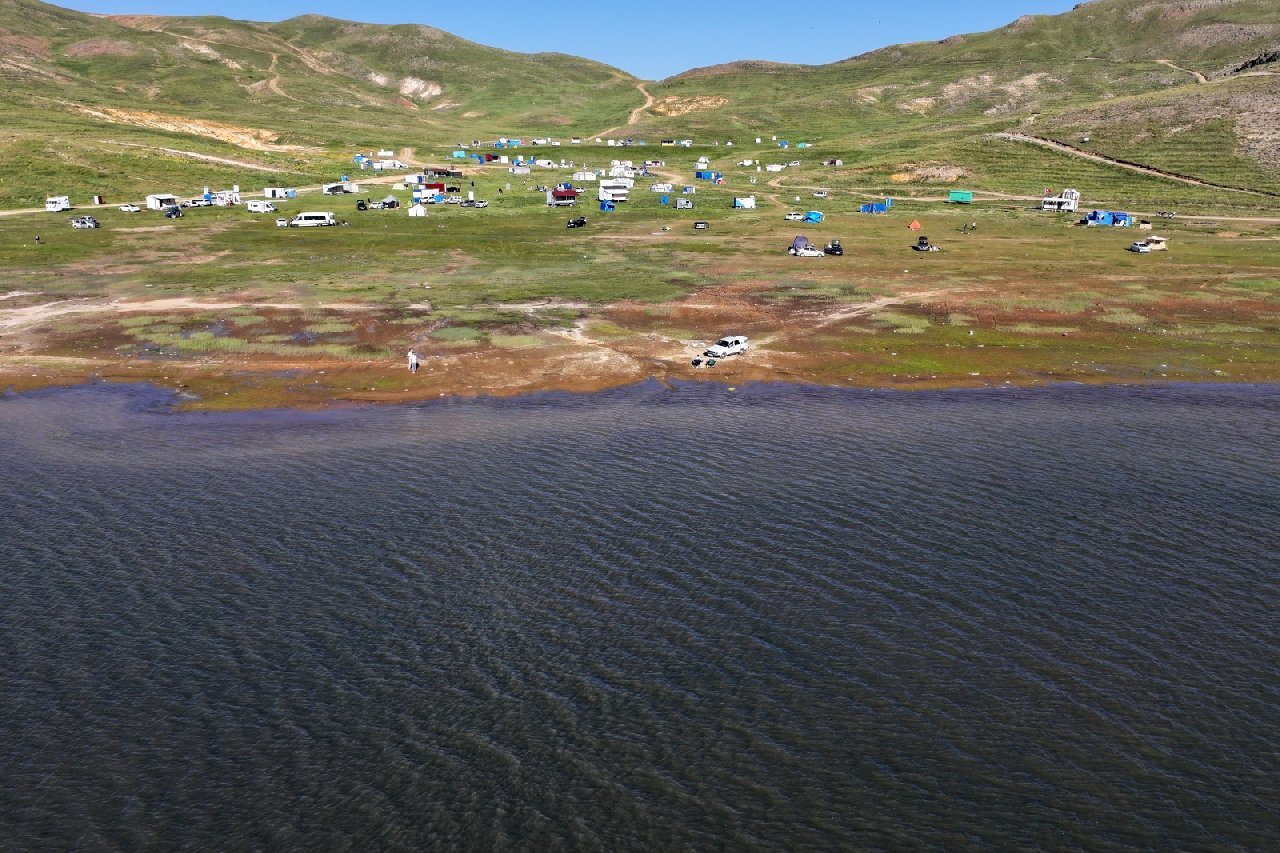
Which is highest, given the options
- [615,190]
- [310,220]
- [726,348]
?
[615,190]

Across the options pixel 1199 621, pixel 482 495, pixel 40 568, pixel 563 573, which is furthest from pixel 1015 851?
pixel 40 568

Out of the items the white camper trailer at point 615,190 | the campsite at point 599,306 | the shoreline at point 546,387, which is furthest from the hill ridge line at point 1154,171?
the shoreline at point 546,387

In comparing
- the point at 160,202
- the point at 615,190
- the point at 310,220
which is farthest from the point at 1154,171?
the point at 160,202

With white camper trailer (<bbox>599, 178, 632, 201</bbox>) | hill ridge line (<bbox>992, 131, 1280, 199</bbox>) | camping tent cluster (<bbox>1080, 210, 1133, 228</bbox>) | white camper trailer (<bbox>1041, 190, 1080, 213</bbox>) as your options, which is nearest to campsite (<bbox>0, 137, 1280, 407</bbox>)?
camping tent cluster (<bbox>1080, 210, 1133, 228</bbox>)

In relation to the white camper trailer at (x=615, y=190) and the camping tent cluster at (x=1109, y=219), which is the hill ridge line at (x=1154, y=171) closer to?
the camping tent cluster at (x=1109, y=219)

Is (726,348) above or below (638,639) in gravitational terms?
above

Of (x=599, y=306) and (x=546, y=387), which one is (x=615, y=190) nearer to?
(x=599, y=306)

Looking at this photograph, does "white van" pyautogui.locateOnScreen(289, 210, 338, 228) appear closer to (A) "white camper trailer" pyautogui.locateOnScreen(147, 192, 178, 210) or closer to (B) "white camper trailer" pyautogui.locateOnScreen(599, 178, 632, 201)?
(A) "white camper trailer" pyautogui.locateOnScreen(147, 192, 178, 210)
